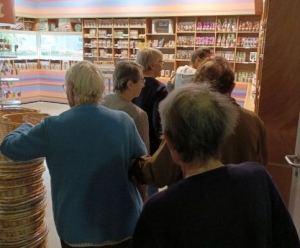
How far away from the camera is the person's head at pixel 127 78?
2.11 metres

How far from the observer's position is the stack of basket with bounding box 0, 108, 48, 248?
180 cm

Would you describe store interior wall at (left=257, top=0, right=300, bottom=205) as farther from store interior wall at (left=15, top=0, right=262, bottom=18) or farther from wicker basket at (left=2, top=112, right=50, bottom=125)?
store interior wall at (left=15, top=0, right=262, bottom=18)

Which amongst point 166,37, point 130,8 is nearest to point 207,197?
point 166,37

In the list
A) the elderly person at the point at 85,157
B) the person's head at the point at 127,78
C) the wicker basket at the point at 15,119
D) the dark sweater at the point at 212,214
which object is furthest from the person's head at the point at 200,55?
the dark sweater at the point at 212,214

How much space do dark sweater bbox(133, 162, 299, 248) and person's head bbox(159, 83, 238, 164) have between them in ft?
0.23

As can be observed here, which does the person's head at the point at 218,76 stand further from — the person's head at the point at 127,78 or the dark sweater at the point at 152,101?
the dark sweater at the point at 152,101

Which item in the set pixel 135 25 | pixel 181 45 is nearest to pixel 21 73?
pixel 135 25

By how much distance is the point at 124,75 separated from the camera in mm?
2123

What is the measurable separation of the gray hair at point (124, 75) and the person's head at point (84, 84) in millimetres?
615

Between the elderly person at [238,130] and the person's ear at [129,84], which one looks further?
the person's ear at [129,84]

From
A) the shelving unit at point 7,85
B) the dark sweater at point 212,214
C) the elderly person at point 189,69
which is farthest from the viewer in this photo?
the shelving unit at point 7,85

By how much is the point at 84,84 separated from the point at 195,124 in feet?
2.20

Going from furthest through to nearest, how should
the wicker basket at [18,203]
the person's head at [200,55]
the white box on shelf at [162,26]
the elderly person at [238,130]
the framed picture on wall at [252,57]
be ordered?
the white box on shelf at [162,26] < the framed picture on wall at [252,57] < the person's head at [200,55] < the wicker basket at [18,203] < the elderly person at [238,130]

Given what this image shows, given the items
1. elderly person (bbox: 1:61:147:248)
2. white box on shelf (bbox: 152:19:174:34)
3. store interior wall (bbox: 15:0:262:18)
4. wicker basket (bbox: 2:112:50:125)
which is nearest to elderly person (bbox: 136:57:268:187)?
elderly person (bbox: 1:61:147:248)
